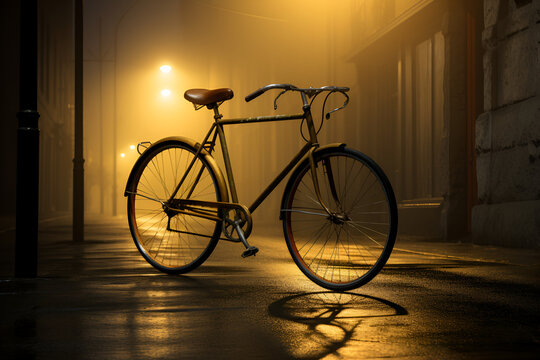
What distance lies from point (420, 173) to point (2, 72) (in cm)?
1767

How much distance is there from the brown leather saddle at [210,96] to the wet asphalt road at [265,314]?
4.33 feet

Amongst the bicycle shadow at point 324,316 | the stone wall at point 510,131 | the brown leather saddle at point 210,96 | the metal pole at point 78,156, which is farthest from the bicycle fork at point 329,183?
the metal pole at point 78,156

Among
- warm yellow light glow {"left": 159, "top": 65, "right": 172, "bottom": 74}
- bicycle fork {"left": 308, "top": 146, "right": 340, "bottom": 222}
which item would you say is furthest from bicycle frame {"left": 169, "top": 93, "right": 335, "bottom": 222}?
warm yellow light glow {"left": 159, "top": 65, "right": 172, "bottom": 74}

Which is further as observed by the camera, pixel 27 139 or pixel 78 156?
pixel 78 156

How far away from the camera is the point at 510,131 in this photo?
350 inches

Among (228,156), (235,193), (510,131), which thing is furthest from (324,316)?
(510,131)

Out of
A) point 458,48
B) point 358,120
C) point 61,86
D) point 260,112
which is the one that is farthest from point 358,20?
point 61,86

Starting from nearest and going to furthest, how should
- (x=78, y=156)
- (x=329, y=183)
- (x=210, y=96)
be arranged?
(x=329, y=183) < (x=210, y=96) < (x=78, y=156)

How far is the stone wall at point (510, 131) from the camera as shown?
8.32m

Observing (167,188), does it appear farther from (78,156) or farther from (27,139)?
(78,156)

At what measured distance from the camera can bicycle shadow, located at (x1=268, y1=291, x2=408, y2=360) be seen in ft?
9.86

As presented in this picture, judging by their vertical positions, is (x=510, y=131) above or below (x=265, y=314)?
above

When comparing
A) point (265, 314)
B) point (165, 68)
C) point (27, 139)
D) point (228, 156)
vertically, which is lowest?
point (265, 314)

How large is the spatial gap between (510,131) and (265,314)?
609cm
